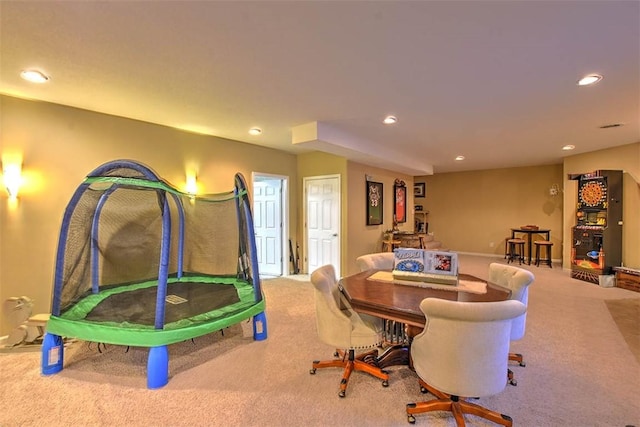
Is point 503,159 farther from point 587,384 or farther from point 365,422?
point 365,422

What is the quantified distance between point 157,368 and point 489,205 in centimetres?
875

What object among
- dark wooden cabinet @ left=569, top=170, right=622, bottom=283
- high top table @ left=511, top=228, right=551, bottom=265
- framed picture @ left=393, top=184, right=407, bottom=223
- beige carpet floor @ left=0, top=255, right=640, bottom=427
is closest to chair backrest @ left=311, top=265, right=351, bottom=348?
beige carpet floor @ left=0, top=255, right=640, bottom=427

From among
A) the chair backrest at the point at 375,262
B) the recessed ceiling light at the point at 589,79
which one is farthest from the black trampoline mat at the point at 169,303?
the recessed ceiling light at the point at 589,79

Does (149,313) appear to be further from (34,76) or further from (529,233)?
(529,233)

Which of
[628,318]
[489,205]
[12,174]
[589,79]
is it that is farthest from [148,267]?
[489,205]

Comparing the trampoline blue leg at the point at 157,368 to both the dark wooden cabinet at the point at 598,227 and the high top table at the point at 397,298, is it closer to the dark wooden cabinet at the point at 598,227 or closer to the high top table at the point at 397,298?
the high top table at the point at 397,298

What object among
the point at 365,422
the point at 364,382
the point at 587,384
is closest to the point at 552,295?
the point at 587,384

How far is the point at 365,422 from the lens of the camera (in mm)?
1917

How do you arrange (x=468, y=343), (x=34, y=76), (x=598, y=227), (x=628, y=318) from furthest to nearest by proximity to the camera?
(x=598, y=227), (x=628, y=318), (x=34, y=76), (x=468, y=343)

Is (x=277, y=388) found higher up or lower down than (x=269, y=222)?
lower down

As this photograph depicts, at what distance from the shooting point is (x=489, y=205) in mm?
8555

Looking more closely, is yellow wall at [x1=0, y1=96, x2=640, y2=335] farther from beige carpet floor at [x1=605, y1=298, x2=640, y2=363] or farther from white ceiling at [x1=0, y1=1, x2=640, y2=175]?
beige carpet floor at [x1=605, y1=298, x2=640, y2=363]

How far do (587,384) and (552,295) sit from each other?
278 centimetres

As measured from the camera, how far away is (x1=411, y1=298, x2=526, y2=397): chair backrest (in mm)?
1644
